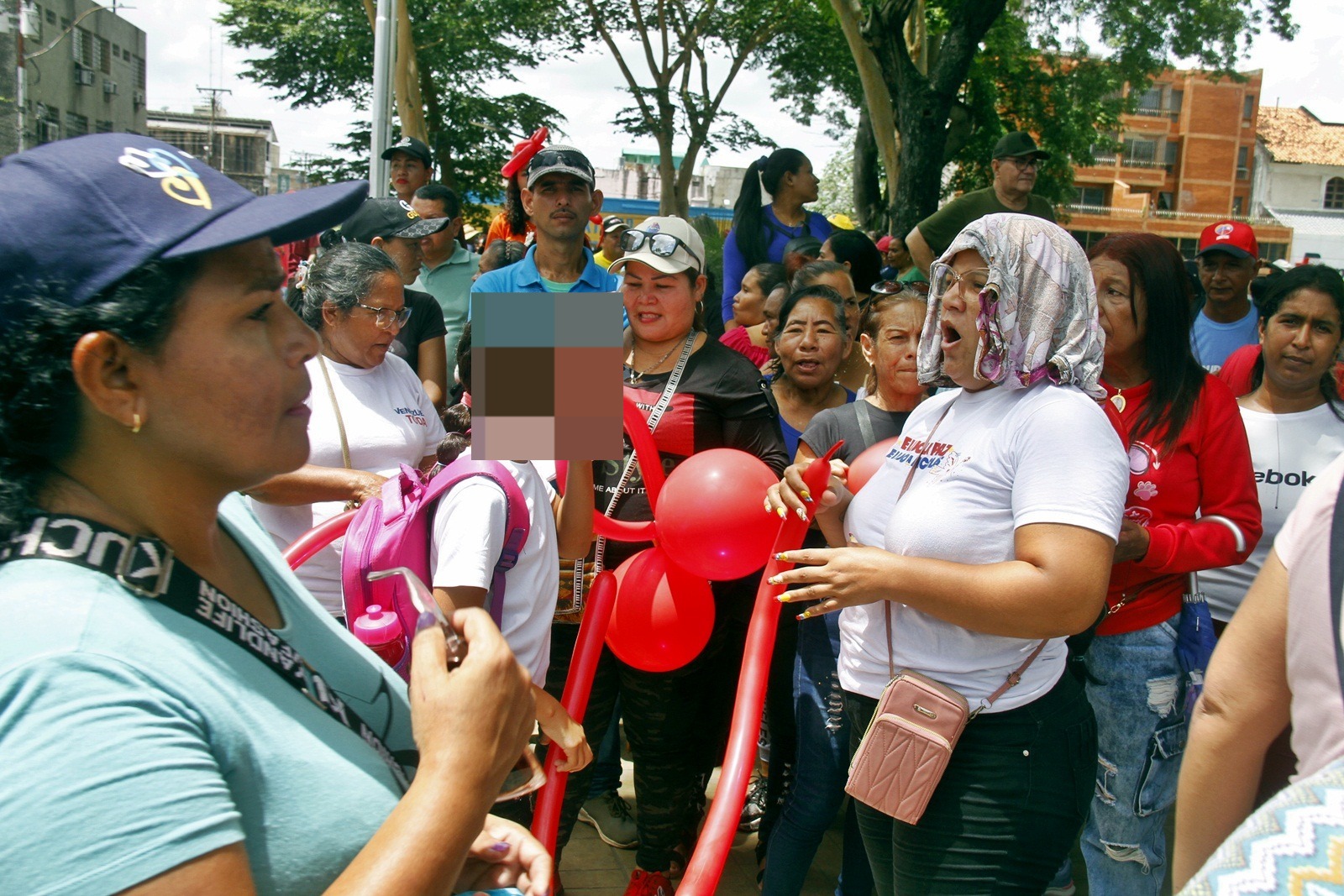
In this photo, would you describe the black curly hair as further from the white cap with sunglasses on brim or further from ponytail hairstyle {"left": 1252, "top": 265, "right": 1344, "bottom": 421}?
ponytail hairstyle {"left": 1252, "top": 265, "right": 1344, "bottom": 421}

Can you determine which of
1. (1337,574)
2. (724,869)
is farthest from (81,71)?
(1337,574)

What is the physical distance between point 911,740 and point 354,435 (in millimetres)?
1973

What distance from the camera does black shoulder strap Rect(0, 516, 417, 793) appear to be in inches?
39.9

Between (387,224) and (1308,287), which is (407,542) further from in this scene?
(1308,287)

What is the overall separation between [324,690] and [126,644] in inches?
11.1

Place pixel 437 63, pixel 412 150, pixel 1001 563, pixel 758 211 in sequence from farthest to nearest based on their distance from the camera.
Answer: pixel 437 63, pixel 412 150, pixel 758 211, pixel 1001 563

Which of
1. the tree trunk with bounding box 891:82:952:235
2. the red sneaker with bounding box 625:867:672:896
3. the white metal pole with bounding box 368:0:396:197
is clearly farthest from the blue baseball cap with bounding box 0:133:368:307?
the tree trunk with bounding box 891:82:952:235

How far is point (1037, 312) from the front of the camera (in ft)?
6.88

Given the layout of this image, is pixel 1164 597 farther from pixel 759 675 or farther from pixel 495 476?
pixel 495 476

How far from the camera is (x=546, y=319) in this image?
2.41 m

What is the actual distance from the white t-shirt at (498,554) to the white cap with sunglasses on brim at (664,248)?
0.98 metres

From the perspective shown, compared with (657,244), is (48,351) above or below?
below

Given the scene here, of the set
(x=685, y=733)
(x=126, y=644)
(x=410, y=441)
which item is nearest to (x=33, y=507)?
(x=126, y=644)

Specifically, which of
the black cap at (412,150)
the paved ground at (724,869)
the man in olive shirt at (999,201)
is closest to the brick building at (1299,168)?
the man in olive shirt at (999,201)
